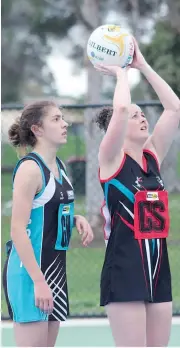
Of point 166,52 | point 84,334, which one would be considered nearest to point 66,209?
point 84,334

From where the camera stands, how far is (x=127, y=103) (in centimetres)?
468

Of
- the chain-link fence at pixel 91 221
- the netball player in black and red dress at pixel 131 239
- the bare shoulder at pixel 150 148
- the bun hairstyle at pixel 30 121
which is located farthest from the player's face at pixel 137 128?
the chain-link fence at pixel 91 221

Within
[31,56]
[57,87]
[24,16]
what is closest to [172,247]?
[24,16]

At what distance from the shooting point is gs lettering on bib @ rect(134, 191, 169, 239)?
185 inches

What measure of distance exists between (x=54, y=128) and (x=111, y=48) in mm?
641

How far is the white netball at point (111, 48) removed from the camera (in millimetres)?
5051

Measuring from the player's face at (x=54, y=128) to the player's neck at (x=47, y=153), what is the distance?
0.04 metres

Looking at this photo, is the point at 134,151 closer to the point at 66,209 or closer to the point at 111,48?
the point at 66,209

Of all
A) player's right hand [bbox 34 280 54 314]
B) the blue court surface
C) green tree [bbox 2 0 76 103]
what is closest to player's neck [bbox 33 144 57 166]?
player's right hand [bbox 34 280 54 314]

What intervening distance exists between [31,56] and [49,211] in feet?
66.1

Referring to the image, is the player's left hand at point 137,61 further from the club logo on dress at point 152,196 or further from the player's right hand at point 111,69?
the club logo on dress at point 152,196

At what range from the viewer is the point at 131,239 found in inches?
185

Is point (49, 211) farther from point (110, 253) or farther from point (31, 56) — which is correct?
point (31, 56)

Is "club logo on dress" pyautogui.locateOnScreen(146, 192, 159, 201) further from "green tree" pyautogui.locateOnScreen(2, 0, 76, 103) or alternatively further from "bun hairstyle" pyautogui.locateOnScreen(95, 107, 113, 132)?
"green tree" pyautogui.locateOnScreen(2, 0, 76, 103)
